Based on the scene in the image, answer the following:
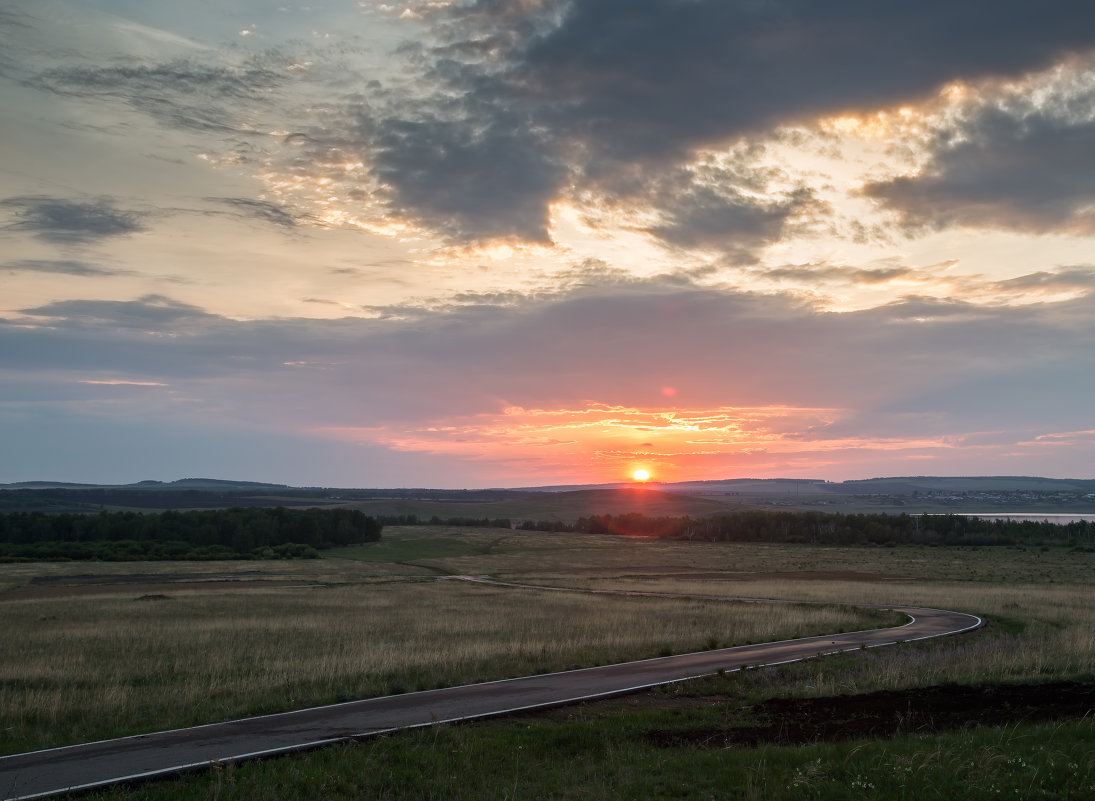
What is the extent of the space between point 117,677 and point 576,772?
590 inches

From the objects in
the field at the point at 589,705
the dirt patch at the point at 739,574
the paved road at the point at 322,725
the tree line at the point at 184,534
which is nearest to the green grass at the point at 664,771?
the field at the point at 589,705

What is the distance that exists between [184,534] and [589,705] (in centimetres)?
13120

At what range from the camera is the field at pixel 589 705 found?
10844 mm

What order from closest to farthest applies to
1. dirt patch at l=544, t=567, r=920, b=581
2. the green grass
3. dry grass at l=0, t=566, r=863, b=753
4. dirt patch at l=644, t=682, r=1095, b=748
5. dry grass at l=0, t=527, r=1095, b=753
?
the green grass → dirt patch at l=644, t=682, r=1095, b=748 → dry grass at l=0, t=566, r=863, b=753 → dry grass at l=0, t=527, r=1095, b=753 → dirt patch at l=544, t=567, r=920, b=581

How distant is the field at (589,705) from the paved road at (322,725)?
836 millimetres

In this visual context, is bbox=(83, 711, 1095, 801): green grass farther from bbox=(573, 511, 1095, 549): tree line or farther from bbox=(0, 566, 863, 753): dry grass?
bbox=(573, 511, 1095, 549): tree line

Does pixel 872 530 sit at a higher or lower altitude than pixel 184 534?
higher

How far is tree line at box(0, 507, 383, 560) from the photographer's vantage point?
10794 cm

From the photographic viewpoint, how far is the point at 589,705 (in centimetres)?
1645

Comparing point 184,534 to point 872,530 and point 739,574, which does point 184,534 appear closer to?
point 739,574

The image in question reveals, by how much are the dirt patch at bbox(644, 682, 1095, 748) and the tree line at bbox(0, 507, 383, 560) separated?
103 metres

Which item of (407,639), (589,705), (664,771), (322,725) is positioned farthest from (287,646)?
(664,771)

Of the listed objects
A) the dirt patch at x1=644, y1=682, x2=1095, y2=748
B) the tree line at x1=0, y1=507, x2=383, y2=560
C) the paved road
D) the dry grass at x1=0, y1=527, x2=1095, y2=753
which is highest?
the dirt patch at x1=644, y1=682, x2=1095, y2=748

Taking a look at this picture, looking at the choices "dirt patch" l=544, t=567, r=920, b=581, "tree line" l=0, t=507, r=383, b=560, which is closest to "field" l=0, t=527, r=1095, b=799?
"dirt patch" l=544, t=567, r=920, b=581
